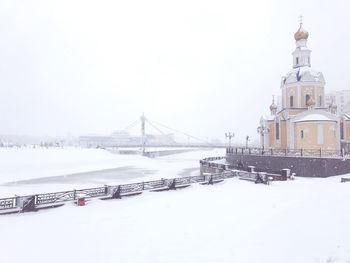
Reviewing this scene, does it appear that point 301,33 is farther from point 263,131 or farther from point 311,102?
point 263,131

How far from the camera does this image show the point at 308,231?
9.02 m

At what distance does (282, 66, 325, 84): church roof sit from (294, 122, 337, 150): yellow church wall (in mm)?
8354

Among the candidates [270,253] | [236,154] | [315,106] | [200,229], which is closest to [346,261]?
[270,253]

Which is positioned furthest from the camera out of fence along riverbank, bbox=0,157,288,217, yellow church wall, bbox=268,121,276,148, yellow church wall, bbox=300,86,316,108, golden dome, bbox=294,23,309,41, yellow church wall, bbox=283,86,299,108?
golden dome, bbox=294,23,309,41

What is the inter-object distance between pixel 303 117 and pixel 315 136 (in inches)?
106

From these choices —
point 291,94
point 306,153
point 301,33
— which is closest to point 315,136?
point 306,153

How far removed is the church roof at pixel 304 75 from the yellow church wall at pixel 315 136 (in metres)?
8.35

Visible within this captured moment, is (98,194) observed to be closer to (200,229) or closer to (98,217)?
(98,217)

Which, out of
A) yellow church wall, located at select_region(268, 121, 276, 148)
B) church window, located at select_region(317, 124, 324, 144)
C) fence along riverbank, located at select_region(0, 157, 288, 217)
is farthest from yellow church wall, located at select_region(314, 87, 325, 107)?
fence along riverbank, located at select_region(0, 157, 288, 217)

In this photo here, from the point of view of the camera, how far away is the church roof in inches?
1646

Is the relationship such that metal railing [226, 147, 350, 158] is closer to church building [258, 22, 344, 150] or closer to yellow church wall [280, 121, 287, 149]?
church building [258, 22, 344, 150]

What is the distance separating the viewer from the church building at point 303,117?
35594mm

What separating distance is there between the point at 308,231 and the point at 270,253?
5.36 feet

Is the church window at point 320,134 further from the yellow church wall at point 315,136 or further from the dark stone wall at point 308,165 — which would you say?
the dark stone wall at point 308,165
